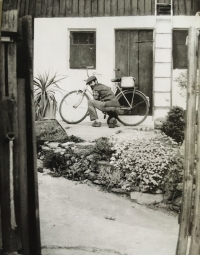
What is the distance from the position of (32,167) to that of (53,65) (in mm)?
662

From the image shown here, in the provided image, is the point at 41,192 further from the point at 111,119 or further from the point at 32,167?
the point at 111,119

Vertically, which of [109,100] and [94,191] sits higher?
[109,100]

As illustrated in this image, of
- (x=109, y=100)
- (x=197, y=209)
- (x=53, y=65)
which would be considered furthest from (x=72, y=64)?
(x=197, y=209)

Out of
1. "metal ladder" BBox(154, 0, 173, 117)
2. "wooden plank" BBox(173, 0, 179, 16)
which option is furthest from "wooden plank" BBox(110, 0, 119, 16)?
"wooden plank" BBox(173, 0, 179, 16)

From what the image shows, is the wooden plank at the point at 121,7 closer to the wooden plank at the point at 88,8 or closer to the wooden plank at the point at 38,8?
the wooden plank at the point at 88,8

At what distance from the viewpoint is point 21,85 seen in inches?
85.9

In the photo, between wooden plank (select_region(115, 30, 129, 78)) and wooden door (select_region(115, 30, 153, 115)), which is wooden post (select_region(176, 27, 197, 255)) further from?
wooden plank (select_region(115, 30, 129, 78))

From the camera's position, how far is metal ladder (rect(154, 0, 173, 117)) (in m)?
2.46

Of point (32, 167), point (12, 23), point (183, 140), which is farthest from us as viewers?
point (183, 140)

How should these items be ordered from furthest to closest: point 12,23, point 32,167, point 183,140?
point 183,140
point 32,167
point 12,23

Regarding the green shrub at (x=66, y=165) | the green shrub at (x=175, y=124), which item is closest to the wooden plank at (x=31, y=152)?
the green shrub at (x=66, y=165)

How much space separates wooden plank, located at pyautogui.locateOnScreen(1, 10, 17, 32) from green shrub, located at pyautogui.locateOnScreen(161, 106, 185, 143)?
1014 millimetres

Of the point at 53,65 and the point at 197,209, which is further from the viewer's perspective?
the point at 53,65

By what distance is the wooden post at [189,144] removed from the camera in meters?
2.22
